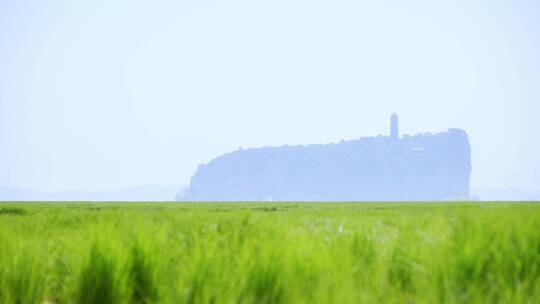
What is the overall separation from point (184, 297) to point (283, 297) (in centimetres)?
65

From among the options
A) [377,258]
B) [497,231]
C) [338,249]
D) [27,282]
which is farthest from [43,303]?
[497,231]

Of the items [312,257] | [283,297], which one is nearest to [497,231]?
[312,257]

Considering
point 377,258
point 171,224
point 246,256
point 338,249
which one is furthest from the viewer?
point 171,224

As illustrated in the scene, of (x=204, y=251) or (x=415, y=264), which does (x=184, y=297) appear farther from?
(x=415, y=264)

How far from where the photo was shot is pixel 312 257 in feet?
13.0

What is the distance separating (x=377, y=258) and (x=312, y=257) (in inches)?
46.8

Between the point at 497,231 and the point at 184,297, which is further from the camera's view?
the point at 497,231

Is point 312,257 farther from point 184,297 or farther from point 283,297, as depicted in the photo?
point 184,297

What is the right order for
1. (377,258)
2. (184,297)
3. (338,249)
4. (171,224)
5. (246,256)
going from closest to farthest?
(184,297)
(246,256)
(338,249)
(377,258)
(171,224)

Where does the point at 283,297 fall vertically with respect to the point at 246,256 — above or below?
below

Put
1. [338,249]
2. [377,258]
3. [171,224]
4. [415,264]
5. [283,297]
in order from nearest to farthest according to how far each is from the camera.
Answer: [283,297], [415,264], [338,249], [377,258], [171,224]

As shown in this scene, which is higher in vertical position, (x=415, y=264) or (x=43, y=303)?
(x=415, y=264)

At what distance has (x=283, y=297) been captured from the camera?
357 cm

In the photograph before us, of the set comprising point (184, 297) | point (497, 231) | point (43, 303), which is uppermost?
point (497, 231)
